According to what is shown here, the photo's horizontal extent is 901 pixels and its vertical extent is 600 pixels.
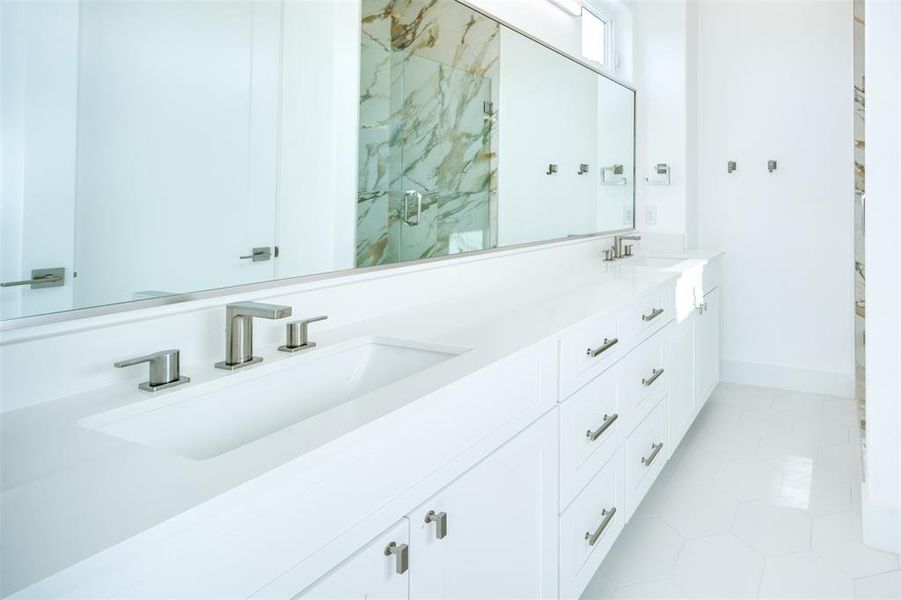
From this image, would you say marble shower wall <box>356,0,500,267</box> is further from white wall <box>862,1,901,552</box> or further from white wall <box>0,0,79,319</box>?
white wall <box>862,1,901,552</box>

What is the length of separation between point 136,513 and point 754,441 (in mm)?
2987

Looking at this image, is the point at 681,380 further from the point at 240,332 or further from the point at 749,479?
the point at 240,332

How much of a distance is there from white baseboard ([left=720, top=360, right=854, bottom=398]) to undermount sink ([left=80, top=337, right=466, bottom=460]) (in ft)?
10.5

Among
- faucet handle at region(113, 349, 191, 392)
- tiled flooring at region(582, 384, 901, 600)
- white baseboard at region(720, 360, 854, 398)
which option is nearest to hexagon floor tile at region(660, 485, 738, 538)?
tiled flooring at region(582, 384, 901, 600)

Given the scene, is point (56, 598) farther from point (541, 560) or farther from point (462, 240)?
point (462, 240)

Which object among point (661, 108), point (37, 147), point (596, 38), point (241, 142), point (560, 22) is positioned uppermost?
point (596, 38)

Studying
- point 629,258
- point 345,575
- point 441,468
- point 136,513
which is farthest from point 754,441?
point 136,513

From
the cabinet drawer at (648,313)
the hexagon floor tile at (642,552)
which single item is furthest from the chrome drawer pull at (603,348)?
the hexagon floor tile at (642,552)

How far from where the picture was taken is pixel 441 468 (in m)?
1.02

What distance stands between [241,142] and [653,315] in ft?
4.96

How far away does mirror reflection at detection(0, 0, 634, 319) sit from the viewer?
0.94m

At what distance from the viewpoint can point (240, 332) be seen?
3.79 ft

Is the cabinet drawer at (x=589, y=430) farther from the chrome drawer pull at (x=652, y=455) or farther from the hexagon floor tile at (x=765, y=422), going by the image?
the hexagon floor tile at (x=765, y=422)

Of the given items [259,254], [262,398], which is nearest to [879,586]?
[262,398]
